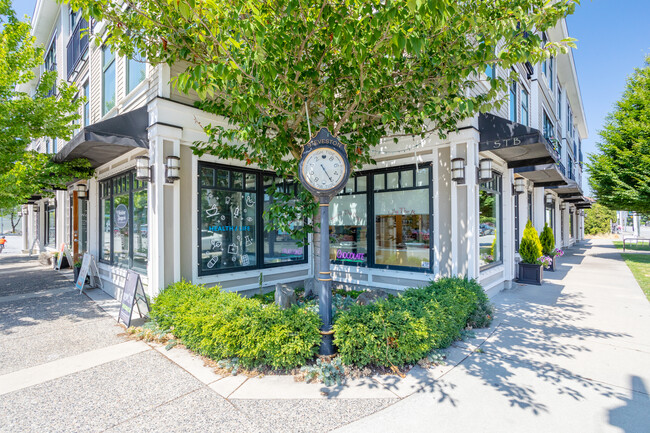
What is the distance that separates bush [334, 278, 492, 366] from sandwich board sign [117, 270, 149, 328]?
3.36 meters

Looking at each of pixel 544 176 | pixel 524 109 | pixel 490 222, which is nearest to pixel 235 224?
pixel 490 222

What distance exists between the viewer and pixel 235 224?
22.9 feet

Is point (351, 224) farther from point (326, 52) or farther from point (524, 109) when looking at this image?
point (524, 109)

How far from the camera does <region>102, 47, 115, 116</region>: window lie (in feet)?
26.8

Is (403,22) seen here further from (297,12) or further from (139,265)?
(139,265)

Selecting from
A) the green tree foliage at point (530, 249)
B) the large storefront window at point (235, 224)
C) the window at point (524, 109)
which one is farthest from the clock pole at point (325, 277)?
the window at point (524, 109)

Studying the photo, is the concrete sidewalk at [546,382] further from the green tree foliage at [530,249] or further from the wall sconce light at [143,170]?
the wall sconce light at [143,170]

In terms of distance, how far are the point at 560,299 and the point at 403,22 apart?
6.85m

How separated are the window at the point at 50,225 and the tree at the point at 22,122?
8290 millimetres

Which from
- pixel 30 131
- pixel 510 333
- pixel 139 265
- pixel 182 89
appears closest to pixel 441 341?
pixel 510 333

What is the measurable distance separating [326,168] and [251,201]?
354 cm

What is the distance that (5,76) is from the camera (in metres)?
7.16

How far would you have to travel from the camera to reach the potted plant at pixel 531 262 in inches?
354

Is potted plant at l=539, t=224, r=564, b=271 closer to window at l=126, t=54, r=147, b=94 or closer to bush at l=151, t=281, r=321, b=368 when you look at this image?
bush at l=151, t=281, r=321, b=368
